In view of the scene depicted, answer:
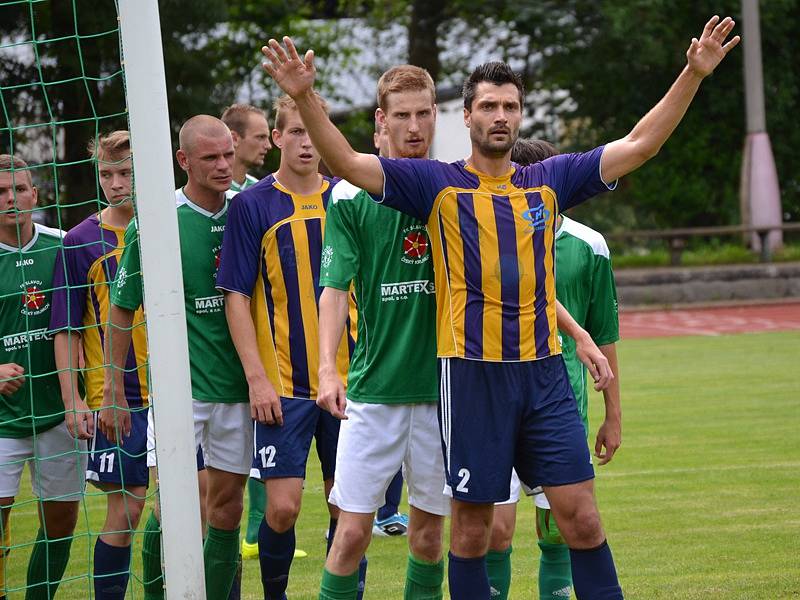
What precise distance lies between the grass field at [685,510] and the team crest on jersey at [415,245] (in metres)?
1.68

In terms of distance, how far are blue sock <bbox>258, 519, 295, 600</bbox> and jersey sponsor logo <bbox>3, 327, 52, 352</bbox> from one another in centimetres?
128

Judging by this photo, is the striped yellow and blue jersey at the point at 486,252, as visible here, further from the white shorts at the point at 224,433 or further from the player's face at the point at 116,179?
the player's face at the point at 116,179

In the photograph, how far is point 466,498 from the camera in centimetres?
409

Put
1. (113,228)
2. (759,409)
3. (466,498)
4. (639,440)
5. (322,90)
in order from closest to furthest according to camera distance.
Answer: (466,498) < (113,228) < (639,440) < (759,409) < (322,90)

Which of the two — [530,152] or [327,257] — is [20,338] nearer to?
[327,257]

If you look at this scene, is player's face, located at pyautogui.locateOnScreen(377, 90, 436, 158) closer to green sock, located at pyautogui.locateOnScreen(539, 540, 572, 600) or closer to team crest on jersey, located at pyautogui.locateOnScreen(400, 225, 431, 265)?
team crest on jersey, located at pyautogui.locateOnScreen(400, 225, 431, 265)

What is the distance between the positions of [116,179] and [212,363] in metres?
0.89

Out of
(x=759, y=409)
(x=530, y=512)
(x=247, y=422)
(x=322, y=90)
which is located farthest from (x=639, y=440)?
(x=322, y=90)

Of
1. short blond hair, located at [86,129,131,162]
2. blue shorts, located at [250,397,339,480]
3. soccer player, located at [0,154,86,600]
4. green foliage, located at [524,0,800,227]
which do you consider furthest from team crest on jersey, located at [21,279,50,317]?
green foliage, located at [524,0,800,227]

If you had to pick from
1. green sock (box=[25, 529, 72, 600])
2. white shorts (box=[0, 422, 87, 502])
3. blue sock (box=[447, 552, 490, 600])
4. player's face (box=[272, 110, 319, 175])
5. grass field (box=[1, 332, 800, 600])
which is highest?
player's face (box=[272, 110, 319, 175])

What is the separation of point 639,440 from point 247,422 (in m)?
5.41

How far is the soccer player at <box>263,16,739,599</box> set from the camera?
13.2ft

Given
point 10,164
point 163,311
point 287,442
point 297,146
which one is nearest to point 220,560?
point 287,442

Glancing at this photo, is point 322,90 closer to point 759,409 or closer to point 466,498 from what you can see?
point 759,409
